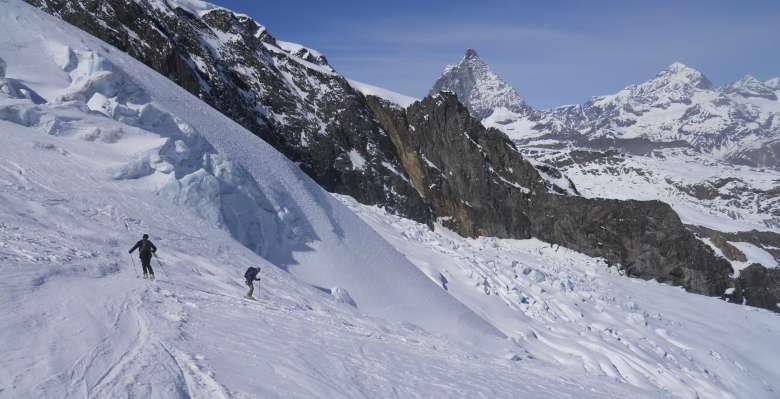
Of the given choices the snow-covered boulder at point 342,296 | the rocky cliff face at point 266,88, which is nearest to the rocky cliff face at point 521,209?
the rocky cliff face at point 266,88

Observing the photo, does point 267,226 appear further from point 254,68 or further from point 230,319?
point 254,68

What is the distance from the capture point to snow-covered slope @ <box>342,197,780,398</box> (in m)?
25.8

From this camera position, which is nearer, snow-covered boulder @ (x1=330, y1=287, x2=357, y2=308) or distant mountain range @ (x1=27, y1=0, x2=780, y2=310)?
snow-covered boulder @ (x1=330, y1=287, x2=357, y2=308)

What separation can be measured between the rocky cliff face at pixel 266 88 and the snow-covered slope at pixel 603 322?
668 centimetres

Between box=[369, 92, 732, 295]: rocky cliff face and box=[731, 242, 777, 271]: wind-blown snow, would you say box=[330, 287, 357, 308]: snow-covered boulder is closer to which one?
box=[369, 92, 732, 295]: rocky cliff face

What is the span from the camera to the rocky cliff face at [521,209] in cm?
4988

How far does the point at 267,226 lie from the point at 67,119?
317 inches

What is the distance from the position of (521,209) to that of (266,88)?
2763 cm

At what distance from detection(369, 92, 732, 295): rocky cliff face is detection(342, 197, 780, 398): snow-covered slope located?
648cm

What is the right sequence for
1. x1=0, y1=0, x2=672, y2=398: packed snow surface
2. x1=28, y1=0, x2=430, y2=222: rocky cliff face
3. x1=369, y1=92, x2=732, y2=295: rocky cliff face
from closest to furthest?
1. x1=0, y1=0, x2=672, y2=398: packed snow surface
2. x1=28, y1=0, x2=430, y2=222: rocky cliff face
3. x1=369, y1=92, x2=732, y2=295: rocky cliff face

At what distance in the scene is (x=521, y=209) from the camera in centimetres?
5203

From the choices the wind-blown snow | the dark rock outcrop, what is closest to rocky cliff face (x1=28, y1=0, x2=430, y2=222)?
the dark rock outcrop

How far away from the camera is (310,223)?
22047mm

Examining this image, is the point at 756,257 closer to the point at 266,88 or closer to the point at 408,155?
the point at 408,155
